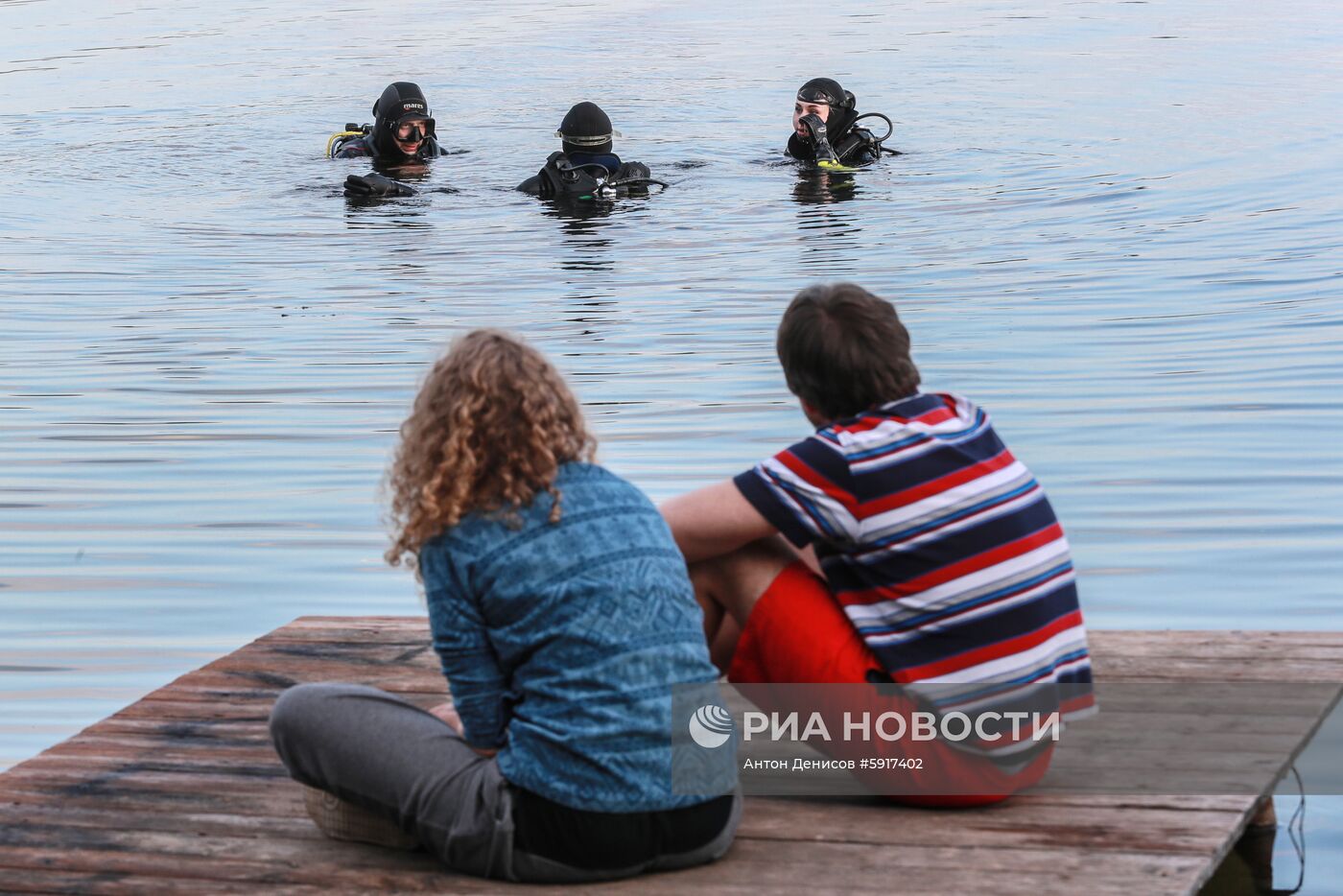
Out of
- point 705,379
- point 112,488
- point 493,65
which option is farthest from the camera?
point 493,65

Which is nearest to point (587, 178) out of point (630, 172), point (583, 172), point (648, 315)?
point (583, 172)

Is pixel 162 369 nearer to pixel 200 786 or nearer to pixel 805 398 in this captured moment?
pixel 200 786

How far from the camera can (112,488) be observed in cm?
784

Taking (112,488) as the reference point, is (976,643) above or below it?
above

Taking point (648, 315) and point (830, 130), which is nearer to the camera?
point (648, 315)

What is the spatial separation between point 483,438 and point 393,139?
13.7 meters

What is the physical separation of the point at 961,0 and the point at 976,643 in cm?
3791

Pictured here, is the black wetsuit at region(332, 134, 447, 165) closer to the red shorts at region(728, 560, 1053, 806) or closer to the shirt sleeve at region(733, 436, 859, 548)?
the red shorts at region(728, 560, 1053, 806)

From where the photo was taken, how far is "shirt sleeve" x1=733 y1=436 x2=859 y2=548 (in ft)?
11.3

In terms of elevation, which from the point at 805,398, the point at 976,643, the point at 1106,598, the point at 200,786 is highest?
the point at 805,398

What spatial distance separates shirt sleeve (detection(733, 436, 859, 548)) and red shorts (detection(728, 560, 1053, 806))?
178 millimetres

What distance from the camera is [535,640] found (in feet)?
10.5

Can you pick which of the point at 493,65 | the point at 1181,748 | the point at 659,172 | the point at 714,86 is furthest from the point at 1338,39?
the point at 1181,748

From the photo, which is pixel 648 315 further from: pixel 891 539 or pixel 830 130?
pixel 891 539
